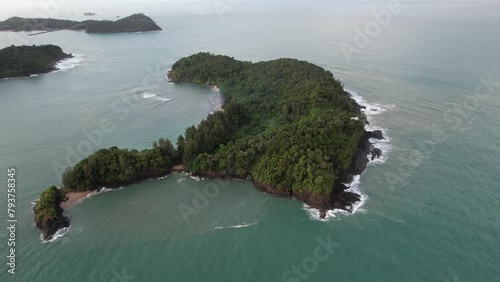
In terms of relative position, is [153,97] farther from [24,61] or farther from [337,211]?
[337,211]

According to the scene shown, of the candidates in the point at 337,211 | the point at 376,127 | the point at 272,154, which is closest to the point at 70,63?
the point at 272,154

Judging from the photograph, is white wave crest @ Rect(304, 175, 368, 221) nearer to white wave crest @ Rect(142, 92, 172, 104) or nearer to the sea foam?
the sea foam

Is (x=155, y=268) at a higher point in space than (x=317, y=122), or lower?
lower

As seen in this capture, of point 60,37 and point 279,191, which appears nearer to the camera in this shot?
point 279,191

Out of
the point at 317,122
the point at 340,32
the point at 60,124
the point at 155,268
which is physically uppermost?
the point at 340,32

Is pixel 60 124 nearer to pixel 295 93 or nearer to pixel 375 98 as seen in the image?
pixel 295 93

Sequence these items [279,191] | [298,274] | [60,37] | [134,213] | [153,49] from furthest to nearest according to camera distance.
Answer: [60,37] → [153,49] → [279,191] → [134,213] → [298,274]

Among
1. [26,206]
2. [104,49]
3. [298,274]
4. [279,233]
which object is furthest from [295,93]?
[104,49]
